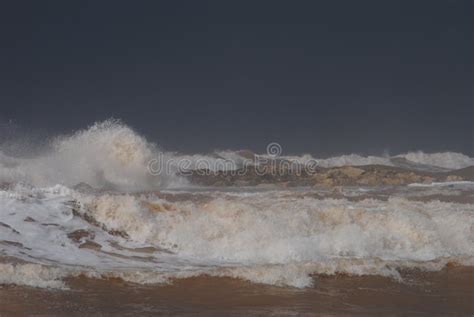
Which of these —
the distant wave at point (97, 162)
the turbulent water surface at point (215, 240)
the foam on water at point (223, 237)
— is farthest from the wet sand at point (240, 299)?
the distant wave at point (97, 162)

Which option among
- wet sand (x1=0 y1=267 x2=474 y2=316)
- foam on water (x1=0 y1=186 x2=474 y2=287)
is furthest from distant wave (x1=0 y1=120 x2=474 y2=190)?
wet sand (x1=0 y1=267 x2=474 y2=316)

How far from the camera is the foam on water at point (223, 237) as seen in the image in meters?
6.82

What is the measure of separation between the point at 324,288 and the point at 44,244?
380 cm

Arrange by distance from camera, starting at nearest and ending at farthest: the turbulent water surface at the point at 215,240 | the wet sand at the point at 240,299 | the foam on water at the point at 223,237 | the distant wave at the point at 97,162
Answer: the wet sand at the point at 240,299, the turbulent water surface at the point at 215,240, the foam on water at the point at 223,237, the distant wave at the point at 97,162

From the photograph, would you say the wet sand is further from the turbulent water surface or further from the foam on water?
the foam on water

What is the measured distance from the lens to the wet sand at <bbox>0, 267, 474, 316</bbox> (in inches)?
198

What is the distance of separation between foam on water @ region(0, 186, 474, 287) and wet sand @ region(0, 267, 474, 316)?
29 centimetres

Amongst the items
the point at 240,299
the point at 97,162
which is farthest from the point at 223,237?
the point at 97,162

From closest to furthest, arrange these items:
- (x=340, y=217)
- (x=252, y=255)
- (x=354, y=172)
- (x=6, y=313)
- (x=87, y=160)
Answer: (x=6, y=313), (x=252, y=255), (x=340, y=217), (x=87, y=160), (x=354, y=172)

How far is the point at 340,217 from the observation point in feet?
30.5

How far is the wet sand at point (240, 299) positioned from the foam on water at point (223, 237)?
29 centimetres

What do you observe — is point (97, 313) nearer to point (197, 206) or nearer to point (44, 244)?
point (44, 244)

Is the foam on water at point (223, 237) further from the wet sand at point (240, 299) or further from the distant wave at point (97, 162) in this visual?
the distant wave at point (97, 162)

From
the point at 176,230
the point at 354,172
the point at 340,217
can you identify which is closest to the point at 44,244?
the point at 176,230
